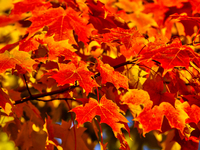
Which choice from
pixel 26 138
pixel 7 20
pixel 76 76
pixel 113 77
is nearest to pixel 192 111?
pixel 113 77

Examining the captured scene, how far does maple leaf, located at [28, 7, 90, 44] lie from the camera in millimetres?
993

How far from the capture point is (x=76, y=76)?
2.91ft

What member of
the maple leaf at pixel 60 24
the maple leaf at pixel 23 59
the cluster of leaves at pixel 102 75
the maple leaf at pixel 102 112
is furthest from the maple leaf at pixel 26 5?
the maple leaf at pixel 102 112

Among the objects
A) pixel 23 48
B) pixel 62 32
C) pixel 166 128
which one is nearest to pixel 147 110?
pixel 166 128

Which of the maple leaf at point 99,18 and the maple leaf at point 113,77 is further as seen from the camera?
the maple leaf at point 99,18

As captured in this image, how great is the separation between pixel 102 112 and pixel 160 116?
25cm

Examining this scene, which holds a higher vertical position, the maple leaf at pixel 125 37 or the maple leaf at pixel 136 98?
the maple leaf at pixel 125 37

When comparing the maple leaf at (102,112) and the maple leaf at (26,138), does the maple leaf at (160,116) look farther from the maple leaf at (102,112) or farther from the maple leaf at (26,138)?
the maple leaf at (26,138)

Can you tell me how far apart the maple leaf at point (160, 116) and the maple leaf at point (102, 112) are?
0.09 meters

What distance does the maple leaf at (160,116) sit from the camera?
37.4 inches

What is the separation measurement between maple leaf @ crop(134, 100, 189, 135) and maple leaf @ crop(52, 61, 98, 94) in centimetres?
25

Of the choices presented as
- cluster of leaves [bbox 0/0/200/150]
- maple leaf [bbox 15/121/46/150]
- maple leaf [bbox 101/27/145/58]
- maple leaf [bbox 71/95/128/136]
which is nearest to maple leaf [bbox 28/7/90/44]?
cluster of leaves [bbox 0/0/200/150]

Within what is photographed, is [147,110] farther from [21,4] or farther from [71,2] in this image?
[21,4]

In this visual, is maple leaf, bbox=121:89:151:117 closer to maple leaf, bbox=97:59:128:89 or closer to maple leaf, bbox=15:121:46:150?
maple leaf, bbox=97:59:128:89
